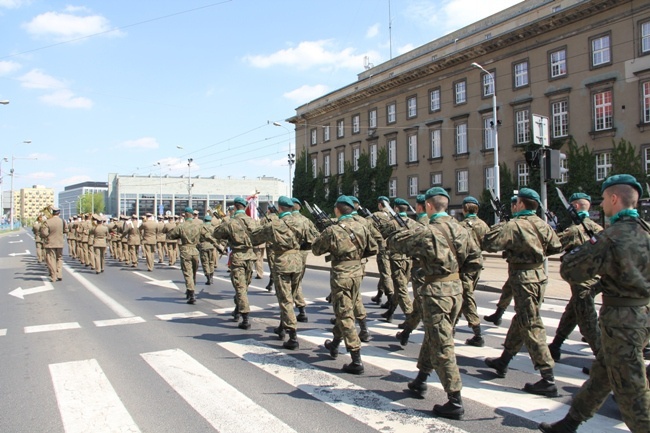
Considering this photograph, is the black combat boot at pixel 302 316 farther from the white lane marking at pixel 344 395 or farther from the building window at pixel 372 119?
the building window at pixel 372 119

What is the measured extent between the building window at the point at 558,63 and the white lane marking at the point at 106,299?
2750 centimetres

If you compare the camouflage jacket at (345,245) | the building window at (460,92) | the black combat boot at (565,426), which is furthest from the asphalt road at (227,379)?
the building window at (460,92)

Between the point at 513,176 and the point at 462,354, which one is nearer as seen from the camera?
the point at 462,354

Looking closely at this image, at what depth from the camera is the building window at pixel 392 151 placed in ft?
138

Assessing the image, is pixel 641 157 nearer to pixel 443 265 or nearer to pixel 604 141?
pixel 604 141

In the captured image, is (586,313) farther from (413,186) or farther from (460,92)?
(413,186)

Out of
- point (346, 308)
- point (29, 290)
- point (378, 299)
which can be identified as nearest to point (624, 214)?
point (346, 308)

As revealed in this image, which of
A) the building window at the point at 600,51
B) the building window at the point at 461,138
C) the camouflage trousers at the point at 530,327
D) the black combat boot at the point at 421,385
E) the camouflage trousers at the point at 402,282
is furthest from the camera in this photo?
the building window at the point at 461,138

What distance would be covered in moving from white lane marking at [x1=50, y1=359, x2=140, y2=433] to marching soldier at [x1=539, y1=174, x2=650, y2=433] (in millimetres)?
3724

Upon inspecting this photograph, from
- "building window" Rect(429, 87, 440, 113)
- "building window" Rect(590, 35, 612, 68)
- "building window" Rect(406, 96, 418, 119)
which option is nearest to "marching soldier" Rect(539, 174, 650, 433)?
"building window" Rect(590, 35, 612, 68)

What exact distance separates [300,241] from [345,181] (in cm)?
3902

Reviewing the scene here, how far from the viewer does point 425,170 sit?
3909 centimetres

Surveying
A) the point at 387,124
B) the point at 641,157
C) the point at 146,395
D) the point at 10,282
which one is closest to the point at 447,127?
the point at 387,124

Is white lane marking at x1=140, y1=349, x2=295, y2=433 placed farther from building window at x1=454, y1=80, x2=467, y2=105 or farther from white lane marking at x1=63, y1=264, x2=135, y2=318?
building window at x1=454, y1=80, x2=467, y2=105
